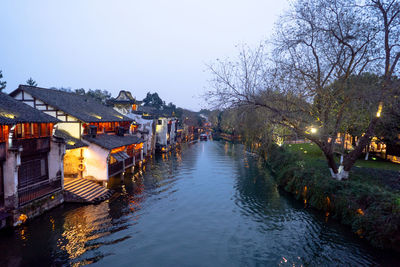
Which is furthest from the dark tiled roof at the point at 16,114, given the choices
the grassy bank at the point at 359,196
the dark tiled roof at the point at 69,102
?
the grassy bank at the point at 359,196

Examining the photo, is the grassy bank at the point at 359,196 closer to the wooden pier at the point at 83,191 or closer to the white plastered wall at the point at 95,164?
the wooden pier at the point at 83,191

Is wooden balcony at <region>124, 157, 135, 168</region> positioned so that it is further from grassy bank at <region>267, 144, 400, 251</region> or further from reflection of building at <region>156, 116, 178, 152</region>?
reflection of building at <region>156, 116, 178, 152</region>

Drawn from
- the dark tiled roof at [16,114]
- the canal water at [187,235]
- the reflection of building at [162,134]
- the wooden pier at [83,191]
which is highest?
the dark tiled roof at [16,114]

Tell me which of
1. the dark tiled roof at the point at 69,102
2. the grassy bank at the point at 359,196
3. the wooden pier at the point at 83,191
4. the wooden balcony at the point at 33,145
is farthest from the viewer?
the dark tiled roof at the point at 69,102

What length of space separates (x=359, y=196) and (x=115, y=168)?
891 inches

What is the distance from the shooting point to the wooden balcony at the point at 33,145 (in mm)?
16797

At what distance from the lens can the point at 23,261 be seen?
12547 millimetres

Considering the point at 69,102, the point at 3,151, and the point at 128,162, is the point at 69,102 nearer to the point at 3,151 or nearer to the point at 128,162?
the point at 128,162

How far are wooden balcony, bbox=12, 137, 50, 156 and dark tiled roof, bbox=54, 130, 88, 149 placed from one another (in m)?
2.36

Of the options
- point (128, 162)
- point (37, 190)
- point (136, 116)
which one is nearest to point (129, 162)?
point (128, 162)

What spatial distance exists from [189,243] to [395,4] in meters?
20.3

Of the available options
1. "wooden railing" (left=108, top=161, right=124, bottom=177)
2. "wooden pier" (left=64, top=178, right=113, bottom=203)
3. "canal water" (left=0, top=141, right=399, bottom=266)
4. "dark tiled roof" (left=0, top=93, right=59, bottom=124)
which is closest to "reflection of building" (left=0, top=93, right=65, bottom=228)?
"dark tiled roof" (left=0, top=93, right=59, bottom=124)

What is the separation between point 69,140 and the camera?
76.0 ft

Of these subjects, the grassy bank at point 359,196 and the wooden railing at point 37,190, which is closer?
the grassy bank at point 359,196
